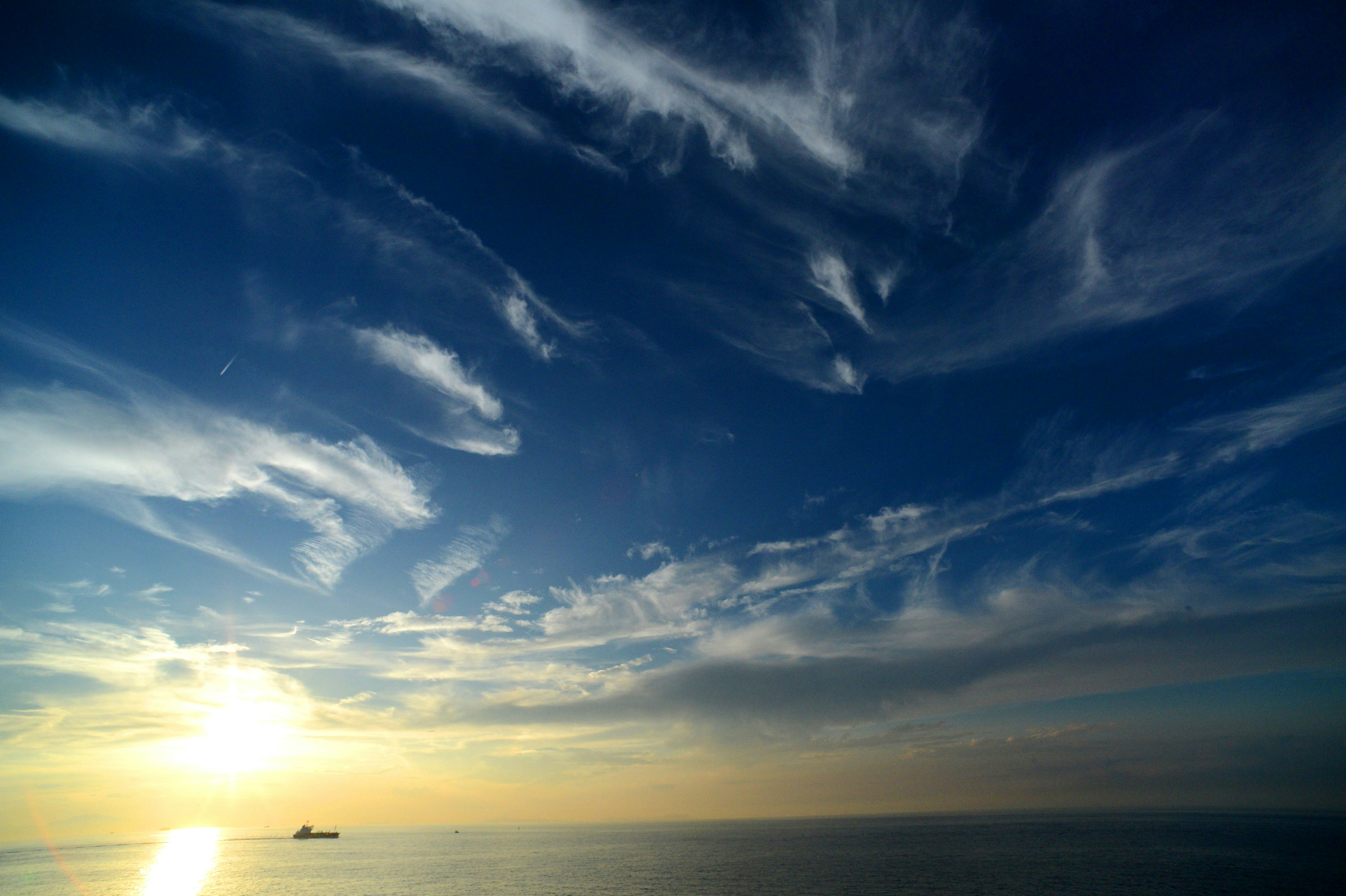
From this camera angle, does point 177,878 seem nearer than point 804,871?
No

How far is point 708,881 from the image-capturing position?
118 meters

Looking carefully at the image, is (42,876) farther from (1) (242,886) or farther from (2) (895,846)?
(2) (895,846)

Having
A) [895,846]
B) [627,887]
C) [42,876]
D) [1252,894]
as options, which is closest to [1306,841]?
[895,846]

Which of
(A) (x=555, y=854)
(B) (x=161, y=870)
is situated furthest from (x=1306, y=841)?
(B) (x=161, y=870)

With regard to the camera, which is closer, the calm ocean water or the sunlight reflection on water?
the calm ocean water

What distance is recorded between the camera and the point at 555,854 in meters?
200

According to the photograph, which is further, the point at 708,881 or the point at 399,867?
the point at 399,867

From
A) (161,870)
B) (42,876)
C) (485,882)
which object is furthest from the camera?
(161,870)

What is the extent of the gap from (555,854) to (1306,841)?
244403mm

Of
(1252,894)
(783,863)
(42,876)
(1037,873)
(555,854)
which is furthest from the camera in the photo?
(555,854)

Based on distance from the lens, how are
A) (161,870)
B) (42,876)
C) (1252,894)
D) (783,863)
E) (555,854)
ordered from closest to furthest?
(1252,894) < (783,863) < (42,876) < (161,870) < (555,854)

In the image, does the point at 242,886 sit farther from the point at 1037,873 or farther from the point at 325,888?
the point at 1037,873

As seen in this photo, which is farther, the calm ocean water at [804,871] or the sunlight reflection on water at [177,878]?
the sunlight reflection on water at [177,878]

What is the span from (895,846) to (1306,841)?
12177 centimetres
